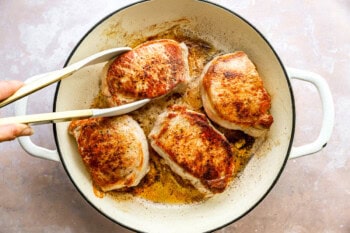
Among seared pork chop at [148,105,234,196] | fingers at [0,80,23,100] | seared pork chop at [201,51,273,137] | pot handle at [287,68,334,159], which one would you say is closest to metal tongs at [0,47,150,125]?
fingers at [0,80,23,100]

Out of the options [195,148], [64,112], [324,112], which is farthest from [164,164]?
[324,112]

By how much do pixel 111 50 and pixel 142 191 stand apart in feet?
1.60

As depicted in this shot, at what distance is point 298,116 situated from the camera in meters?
1.67

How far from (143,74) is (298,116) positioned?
57 cm

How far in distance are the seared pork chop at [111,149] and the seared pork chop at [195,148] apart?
76 millimetres

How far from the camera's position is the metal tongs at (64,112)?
1.29 meters

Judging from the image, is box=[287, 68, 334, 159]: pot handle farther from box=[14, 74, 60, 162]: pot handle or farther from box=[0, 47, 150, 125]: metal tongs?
box=[14, 74, 60, 162]: pot handle

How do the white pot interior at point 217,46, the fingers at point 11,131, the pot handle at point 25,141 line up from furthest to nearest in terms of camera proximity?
1. the white pot interior at point 217,46
2. the pot handle at point 25,141
3. the fingers at point 11,131

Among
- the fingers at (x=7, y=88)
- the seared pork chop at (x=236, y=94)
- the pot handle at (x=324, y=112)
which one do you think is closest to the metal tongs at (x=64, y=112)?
the fingers at (x=7, y=88)

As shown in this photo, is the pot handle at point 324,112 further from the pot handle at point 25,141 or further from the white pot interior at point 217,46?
the pot handle at point 25,141

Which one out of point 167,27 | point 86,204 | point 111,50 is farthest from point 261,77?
point 86,204

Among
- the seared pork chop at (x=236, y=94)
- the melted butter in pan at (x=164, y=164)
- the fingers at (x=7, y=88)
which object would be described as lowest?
the melted butter in pan at (x=164, y=164)

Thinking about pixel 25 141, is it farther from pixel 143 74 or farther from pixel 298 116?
pixel 298 116

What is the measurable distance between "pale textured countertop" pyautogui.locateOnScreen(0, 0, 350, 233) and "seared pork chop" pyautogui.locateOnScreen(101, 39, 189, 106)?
0.24 meters
